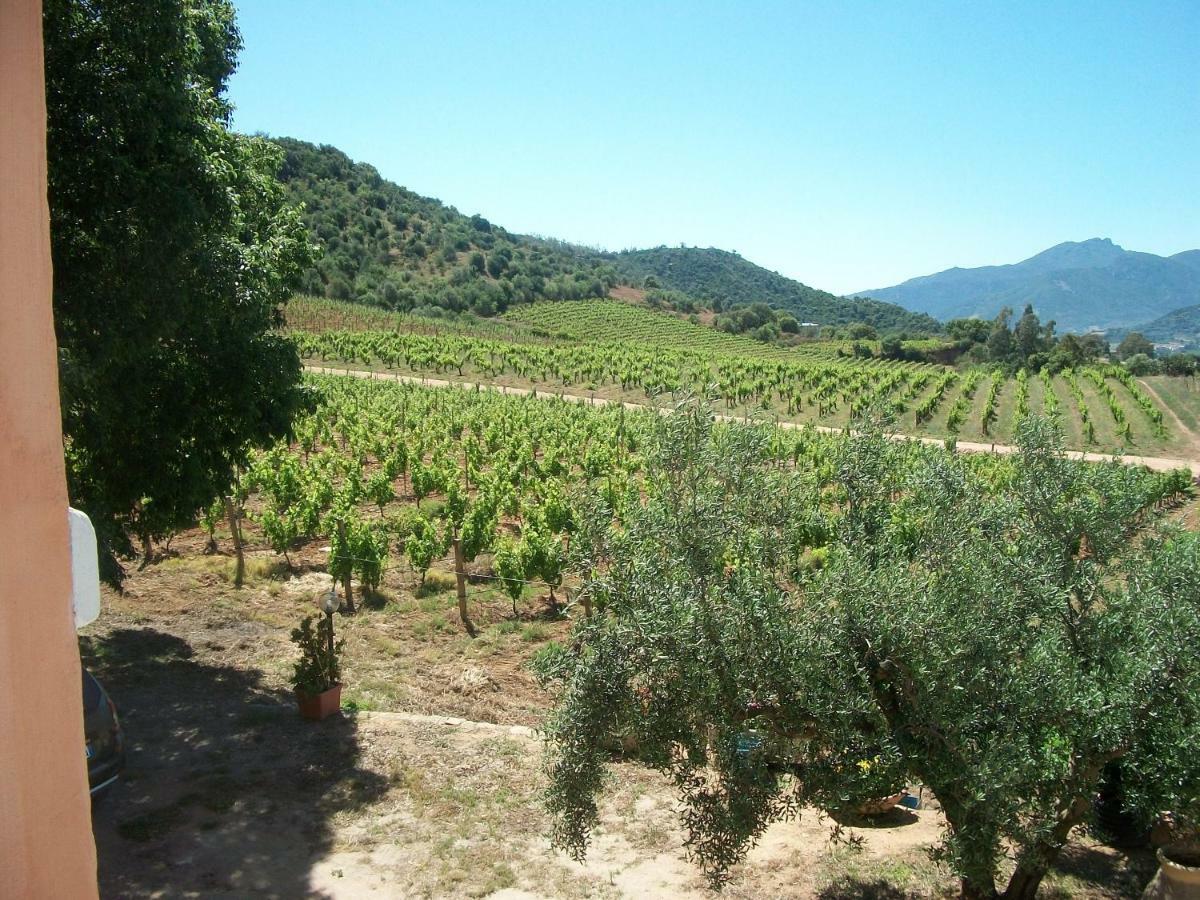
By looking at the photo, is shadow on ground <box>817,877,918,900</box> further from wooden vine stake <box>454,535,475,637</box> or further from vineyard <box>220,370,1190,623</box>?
wooden vine stake <box>454,535,475,637</box>

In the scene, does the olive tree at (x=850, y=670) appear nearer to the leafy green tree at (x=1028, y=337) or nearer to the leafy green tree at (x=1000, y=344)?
the leafy green tree at (x=1000, y=344)

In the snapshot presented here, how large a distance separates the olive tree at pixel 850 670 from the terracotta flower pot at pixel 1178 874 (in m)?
0.61

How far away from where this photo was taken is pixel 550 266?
122m

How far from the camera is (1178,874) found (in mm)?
5852

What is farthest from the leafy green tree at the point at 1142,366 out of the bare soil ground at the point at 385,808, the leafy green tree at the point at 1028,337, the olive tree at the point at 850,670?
the olive tree at the point at 850,670

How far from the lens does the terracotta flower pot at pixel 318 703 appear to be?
955 centimetres

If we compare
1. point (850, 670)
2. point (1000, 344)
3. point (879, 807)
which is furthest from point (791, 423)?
point (1000, 344)

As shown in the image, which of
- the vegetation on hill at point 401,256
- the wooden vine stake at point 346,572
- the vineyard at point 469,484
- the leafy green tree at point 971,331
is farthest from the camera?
the leafy green tree at point 971,331

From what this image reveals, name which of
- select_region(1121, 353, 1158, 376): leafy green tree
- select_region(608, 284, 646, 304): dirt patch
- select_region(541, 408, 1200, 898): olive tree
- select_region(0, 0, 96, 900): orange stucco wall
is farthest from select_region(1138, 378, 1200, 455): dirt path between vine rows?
select_region(608, 284, 646, 304): dirt patch

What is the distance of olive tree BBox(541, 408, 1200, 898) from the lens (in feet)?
16.6

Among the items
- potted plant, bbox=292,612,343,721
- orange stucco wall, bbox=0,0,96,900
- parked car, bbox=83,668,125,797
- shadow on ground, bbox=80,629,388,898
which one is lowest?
shadow on ground, bbox=80,629,388,898

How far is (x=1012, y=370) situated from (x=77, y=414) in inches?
3083

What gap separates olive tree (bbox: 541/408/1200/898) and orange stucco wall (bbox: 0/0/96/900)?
3699 millimetres

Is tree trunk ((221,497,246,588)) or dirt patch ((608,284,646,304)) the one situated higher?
dirt patch ((608,284,646,304))
